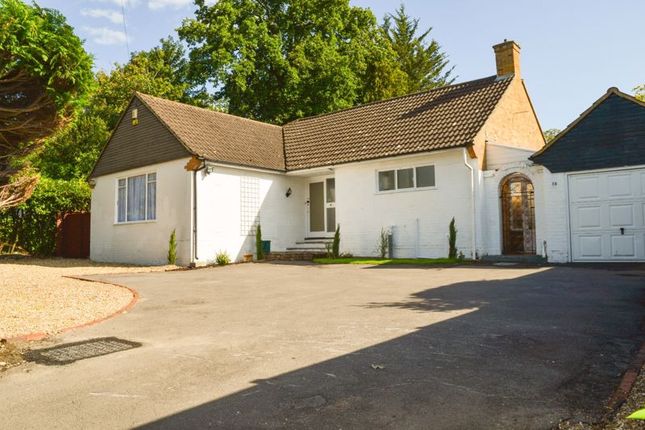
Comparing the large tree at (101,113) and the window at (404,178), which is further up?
the large tree at (101,113)

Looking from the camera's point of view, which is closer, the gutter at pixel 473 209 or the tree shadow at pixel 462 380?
the tree shadow at pixel 462 380

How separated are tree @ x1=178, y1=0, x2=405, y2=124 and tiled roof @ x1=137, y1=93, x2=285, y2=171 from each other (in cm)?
1106

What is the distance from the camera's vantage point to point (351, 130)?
20969 mm

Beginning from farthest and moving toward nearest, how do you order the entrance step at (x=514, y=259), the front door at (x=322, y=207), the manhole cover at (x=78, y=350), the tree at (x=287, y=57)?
the tree at (x=287, y=57) → the front door at (x=322, y=207) → the entrance step at (x=514, y=259) → the manhole cover at (x=78, y=350)

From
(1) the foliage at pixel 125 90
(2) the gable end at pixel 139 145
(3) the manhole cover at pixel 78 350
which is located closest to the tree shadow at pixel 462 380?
(3) the manhole cover at pixel 78 350

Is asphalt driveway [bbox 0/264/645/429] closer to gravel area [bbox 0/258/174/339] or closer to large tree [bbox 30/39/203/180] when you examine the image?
gravel area [bbox 0/258/174/339]

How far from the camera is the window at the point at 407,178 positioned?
17.1m

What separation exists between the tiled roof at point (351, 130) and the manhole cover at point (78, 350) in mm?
11864

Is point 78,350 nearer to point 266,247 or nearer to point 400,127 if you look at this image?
point 266,247

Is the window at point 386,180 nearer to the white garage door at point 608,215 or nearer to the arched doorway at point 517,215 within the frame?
the arched doorway at point 517,215

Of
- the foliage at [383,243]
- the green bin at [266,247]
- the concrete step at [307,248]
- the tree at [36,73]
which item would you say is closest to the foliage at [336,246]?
the concrete step at [307,248]

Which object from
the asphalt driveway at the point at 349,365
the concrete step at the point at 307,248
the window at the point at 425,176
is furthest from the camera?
the concrete step at the point at 307,248

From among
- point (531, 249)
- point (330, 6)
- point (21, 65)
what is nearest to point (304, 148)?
point (531, 249)

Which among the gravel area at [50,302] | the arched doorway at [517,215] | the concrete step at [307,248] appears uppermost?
the arched doorway at [517,215]
